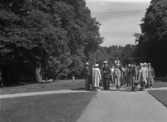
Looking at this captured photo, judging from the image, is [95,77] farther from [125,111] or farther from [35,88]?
[125,111]

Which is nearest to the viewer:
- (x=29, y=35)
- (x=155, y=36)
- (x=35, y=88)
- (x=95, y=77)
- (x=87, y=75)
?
(x=95, y=77)

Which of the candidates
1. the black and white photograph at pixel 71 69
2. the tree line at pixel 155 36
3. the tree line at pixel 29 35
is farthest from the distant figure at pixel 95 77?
the tree line at pixel 155 36

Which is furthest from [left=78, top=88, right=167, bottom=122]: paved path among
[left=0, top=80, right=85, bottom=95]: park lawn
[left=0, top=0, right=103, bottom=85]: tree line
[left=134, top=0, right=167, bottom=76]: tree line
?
[left=134, top=0, right=167, bottom=76]: tree line

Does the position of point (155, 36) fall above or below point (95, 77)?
above

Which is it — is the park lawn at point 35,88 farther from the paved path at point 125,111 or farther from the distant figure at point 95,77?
the paved path at point 125,111

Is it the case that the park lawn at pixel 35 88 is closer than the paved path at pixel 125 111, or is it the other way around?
the paved path at pixel 125 111

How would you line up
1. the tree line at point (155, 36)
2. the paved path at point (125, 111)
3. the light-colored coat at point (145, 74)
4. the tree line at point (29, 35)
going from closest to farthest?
1. the paved path at point (125, 111)
2. the light-colored coat at point (145, 74)
3. the tree line at point (29, 35)
4. the tree line at point (155, 36)

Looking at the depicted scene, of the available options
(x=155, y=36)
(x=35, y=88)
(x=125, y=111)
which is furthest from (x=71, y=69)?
(x=125, y=111)

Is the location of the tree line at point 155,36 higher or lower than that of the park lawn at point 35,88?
higher

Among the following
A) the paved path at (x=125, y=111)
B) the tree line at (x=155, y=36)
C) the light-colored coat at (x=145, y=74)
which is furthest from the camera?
the tree line at (x=155, y=36)

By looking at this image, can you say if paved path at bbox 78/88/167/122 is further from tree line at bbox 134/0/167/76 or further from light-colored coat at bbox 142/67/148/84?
tree line at bbox 134/0/167/76

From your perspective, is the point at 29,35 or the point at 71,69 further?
the point at 71,69

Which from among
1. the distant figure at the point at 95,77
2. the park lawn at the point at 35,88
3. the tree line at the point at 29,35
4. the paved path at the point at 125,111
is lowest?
the park lawn at the point at 35,88

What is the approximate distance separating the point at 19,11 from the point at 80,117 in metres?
25.2
